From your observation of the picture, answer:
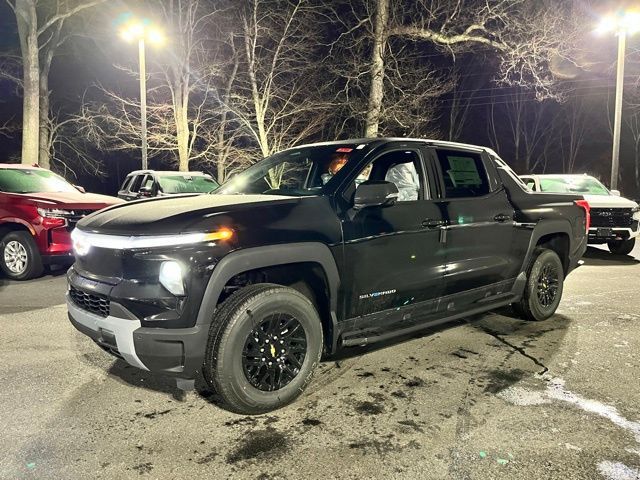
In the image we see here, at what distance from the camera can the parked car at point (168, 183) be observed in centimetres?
1153

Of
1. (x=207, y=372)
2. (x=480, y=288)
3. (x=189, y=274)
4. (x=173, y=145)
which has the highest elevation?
(x=173, y=145)

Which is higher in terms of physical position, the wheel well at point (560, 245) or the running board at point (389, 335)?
A: the wheel well at point (560, 245)

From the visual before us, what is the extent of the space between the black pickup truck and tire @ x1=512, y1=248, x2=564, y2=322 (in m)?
0.48

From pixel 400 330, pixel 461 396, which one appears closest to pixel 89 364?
pixel 400 330

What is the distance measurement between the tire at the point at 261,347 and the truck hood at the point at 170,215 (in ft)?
1.79

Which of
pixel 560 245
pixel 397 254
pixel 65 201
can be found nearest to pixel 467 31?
pixel 560 245

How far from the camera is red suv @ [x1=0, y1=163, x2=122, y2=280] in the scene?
24.9 ft

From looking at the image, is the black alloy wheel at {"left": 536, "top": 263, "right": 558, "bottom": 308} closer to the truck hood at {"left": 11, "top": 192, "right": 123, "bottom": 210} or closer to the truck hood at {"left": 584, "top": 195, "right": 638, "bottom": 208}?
the truck hood at {"left": 584, "top": 195, "right": 638, "bottom": 208}

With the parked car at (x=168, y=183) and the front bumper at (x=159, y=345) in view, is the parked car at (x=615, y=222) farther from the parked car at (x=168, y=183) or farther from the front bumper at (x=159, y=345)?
the front bumper at (x=159, y=345)

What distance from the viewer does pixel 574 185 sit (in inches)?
476

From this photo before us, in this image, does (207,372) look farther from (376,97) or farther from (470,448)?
(376,97)

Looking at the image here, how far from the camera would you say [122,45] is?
23234 mm

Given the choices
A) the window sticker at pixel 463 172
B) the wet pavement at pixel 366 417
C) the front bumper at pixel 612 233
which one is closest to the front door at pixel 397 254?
the window sticker at pixel 463 172

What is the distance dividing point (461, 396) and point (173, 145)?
20796 millimetres
